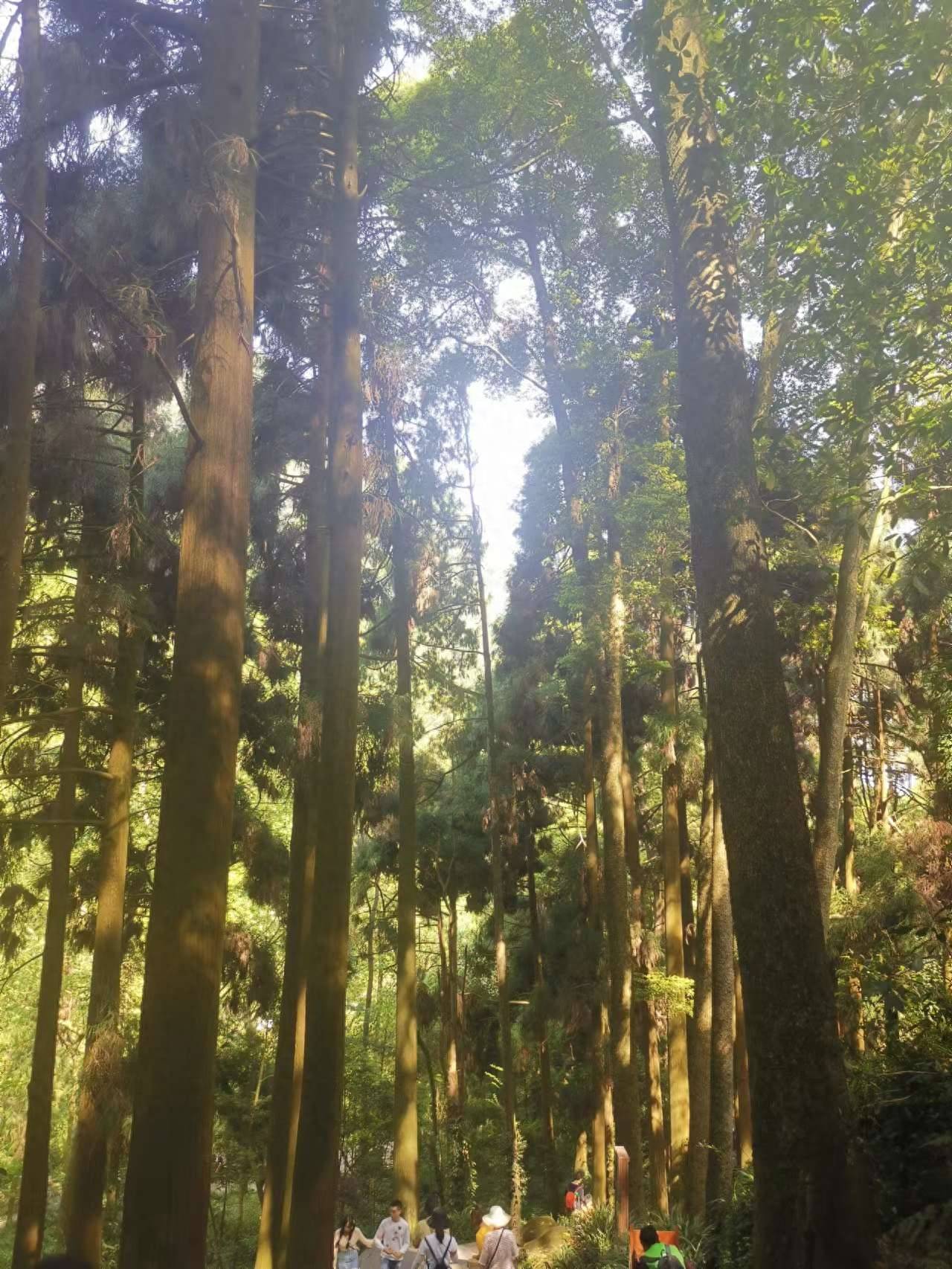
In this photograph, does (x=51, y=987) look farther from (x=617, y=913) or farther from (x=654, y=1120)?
(x=654, y=1120)

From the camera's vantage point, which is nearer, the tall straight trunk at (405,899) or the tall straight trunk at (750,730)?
the tall straight trunk at (750,730)

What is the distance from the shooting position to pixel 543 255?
16.4 meters

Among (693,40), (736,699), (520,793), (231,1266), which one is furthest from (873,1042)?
(231,1266)

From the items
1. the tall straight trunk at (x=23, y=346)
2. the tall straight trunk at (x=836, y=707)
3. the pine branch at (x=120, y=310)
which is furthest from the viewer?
the tall straight trunk at (x=836, y=707)

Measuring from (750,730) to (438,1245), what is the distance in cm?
852

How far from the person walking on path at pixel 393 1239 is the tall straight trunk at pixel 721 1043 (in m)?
3.63

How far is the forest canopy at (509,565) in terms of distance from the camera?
4918 millimetres

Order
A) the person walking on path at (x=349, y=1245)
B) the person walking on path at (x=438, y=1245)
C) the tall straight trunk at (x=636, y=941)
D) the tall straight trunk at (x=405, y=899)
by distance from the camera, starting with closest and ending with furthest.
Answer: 1. the person walking on path at (x=438, y=1245)
2. the person walking on path at (x=349, y=1245)
3. the tall straight trunk at (x=405, y=899)
4. the tall straight trunk at (x=636, y=941)

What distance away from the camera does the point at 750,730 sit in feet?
14.7

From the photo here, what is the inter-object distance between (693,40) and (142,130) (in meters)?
5.11

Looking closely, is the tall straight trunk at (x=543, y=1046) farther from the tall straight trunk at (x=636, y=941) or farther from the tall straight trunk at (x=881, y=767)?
the tall straight trunk at (x=881, y=767)

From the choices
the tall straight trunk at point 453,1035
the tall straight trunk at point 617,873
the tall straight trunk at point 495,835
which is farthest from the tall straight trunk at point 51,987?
the tall straight trunk at point 453,1035

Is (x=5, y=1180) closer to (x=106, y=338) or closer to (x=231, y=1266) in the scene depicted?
(x=231, y=1266)

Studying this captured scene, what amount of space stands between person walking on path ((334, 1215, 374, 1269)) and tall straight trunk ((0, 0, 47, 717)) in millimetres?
8362
